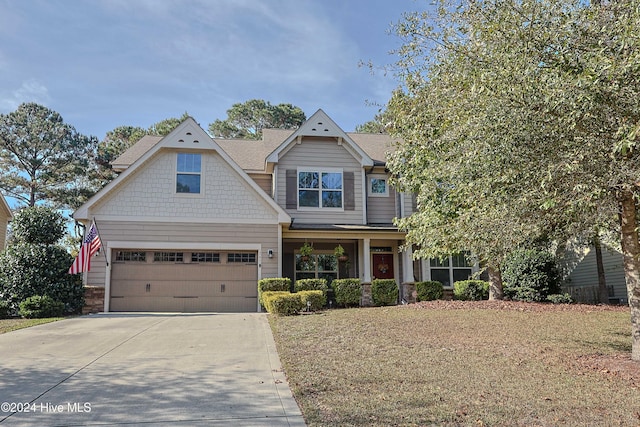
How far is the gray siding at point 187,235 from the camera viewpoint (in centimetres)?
1498

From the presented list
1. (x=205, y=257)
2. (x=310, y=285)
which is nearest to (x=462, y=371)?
(x=310, y=285)

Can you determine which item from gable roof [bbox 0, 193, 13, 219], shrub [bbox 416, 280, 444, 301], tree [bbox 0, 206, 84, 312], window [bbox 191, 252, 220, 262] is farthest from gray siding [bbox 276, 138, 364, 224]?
gable roof [bbox 0, 193, 13, 219]

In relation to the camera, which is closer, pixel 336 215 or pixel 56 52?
pixel 56 52

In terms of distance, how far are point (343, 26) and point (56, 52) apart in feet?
24.1

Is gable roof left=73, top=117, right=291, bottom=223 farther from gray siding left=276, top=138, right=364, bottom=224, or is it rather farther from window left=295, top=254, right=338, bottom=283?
window left=295, top=254, right=338, bottom=283

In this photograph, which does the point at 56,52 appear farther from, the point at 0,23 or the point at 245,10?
the point at 245,10

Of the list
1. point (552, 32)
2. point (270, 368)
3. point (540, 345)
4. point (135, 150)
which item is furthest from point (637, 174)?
point (135, 150)

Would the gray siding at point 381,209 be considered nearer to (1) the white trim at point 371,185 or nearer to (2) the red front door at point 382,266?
(1) the white trim at point 371,185

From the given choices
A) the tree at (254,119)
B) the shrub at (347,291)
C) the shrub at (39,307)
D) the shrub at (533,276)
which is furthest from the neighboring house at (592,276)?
the tree at (254,119)

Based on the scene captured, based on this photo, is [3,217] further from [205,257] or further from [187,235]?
[205,257]

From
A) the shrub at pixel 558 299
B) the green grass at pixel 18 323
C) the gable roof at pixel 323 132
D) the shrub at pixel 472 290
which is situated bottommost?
the green grass at pixel 18 323

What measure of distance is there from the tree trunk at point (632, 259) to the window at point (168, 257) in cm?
1253

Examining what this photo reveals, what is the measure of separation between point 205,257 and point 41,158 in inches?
809

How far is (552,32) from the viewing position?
6.09 meters
